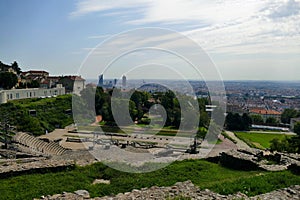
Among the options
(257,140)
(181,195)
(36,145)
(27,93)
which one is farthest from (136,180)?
(27,93)

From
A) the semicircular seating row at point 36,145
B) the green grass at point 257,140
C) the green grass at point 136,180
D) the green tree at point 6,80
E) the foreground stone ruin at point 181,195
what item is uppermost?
the green tree at point 6,80

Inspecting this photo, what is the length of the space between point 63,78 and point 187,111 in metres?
39.1

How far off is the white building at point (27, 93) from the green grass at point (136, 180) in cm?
3074

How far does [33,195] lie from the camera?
6699mm

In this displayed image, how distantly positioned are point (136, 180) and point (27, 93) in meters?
39.0

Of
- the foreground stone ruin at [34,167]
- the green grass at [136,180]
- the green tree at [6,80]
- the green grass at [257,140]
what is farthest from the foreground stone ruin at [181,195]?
the green tree at [6,80]

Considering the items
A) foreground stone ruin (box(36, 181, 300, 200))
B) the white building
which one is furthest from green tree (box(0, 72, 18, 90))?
foreground stone ruin (box(36, 181, 300, 200))

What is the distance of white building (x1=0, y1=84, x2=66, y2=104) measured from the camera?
3650 centimetres

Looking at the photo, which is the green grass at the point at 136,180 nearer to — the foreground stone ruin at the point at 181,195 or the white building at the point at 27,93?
the foreground stone ruin at the point at 181,195

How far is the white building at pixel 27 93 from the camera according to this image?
36497 mm

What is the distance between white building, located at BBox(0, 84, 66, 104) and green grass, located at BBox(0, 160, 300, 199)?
101ft

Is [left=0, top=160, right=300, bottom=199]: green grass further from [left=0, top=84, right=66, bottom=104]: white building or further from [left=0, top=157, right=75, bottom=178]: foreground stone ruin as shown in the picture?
[left=0, top=84, right=66, bottom=104]: white building

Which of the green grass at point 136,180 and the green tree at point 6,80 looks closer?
the green grass at point 136,180

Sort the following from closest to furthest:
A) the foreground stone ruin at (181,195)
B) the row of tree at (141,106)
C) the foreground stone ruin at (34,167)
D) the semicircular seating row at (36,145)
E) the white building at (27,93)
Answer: the foreground stone ruin at (181,195)
the foreground stone ruin at (34,167)
the semicircular seating row at (36,145)
the row of tree at (141,106)
the white building at (27,93)
